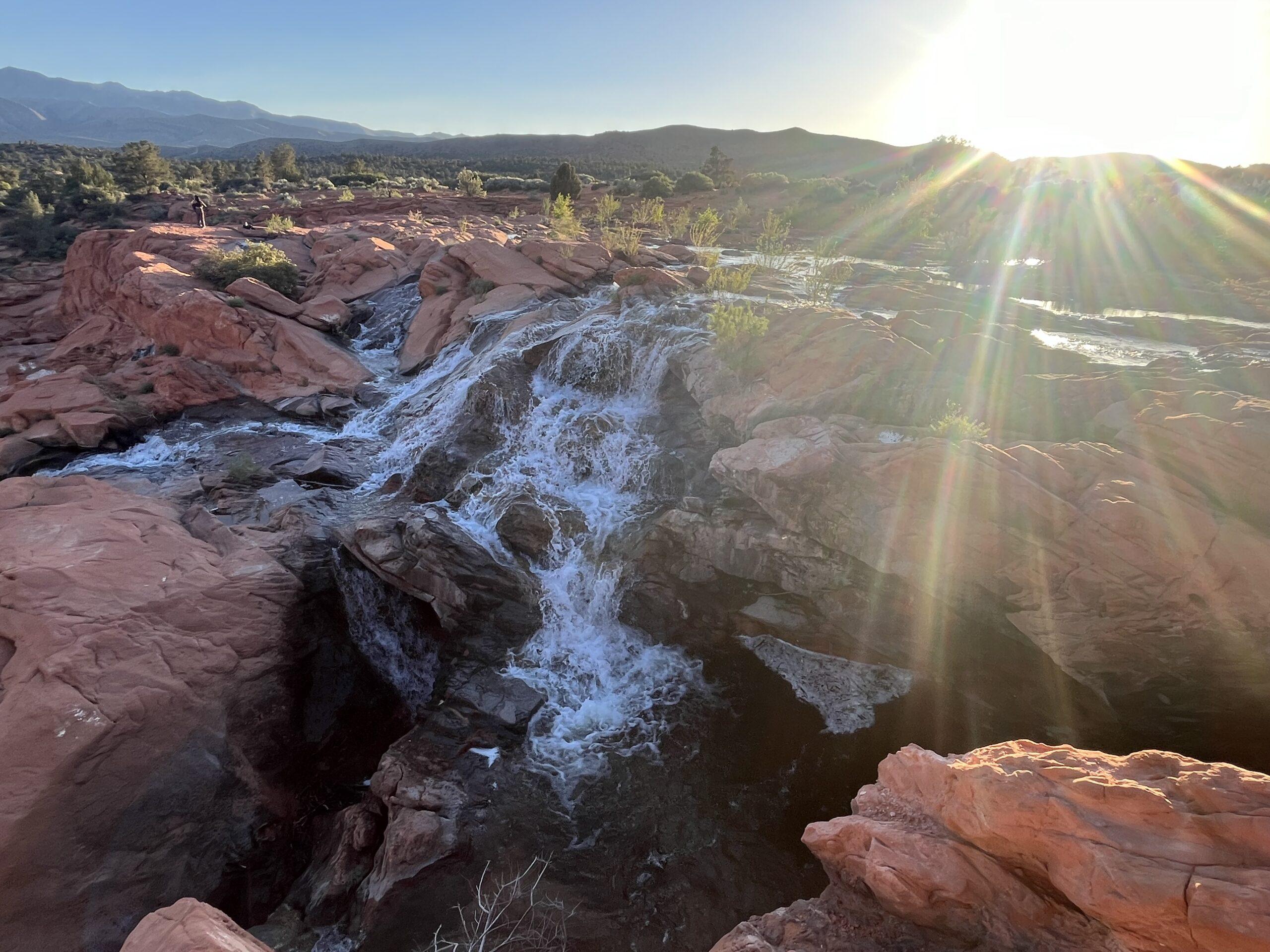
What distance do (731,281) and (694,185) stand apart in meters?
30.1

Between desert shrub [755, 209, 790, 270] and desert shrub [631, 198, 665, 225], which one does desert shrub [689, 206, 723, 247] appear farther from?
desert shrub [755, 209, 790, 270]

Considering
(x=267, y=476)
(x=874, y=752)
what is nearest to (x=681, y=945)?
(x=874, y=752)

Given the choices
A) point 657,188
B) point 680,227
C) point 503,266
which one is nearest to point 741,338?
point 503,266

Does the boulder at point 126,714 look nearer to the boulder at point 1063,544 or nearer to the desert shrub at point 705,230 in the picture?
the boulder at point 1063,544

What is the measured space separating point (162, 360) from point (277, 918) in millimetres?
14428

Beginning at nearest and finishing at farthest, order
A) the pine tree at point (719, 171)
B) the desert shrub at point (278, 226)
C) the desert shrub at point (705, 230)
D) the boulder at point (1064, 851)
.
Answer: the boulder at point (1064, 851), the desert shrub at point (705, 230), the desert shrub at point (278, 226), the pine tree at point (719, 171)

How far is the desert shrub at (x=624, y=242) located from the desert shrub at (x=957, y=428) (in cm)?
1328

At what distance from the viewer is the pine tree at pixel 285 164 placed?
46.0 meters

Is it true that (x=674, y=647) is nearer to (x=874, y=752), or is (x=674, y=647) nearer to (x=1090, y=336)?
(x=874, y=752)

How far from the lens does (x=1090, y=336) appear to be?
13.0 m

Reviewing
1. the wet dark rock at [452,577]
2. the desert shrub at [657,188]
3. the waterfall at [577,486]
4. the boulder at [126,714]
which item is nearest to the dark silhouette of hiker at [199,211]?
the waterfall at [577,486]

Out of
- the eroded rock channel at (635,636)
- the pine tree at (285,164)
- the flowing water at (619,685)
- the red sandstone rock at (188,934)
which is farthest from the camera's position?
the pine tree at (285,164)

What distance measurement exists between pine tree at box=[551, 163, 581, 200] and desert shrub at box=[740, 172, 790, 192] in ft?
38.0

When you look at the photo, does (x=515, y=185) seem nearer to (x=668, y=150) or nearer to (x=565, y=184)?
(x=565, y=184)
